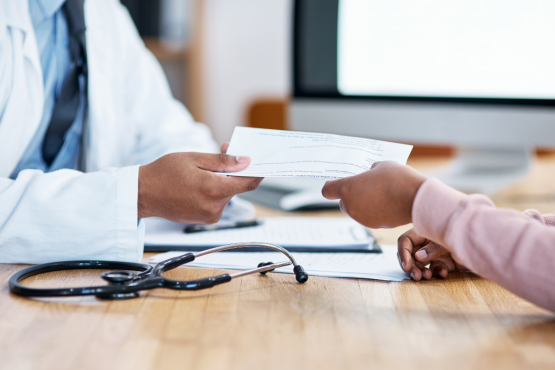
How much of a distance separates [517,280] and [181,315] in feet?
0.98

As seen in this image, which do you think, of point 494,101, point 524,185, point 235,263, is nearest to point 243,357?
point 235,263

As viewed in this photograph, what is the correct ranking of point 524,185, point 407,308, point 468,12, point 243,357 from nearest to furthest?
point 243,357
point 407,308
point 468,12
point 524,185

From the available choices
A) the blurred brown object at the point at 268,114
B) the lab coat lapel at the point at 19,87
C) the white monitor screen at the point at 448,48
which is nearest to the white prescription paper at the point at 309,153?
the lab coat lapel at the point at 19,87

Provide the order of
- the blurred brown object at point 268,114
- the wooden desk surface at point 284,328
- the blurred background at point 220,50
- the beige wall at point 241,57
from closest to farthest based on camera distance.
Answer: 1. the wooden desk surface at point 284,328
2. the blurred brown object at point 268,114
3. the blurred background at point 220,50
4. the beige wall at point 241,57

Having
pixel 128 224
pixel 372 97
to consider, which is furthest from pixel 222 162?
pixel 372 97

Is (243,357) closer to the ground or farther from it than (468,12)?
closer to the ground

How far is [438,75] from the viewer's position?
1.05 meters

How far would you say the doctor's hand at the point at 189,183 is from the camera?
592 mm

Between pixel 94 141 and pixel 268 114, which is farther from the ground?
pixel 94 141

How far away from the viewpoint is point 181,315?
17.9 inches

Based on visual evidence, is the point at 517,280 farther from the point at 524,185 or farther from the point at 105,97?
the point at 524,185

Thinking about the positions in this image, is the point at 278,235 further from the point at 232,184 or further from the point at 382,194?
the point at 382,194

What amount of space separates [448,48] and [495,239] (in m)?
0.67

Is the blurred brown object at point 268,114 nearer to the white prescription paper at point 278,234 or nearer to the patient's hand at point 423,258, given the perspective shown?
the white prescription paper at point 278,234
